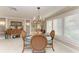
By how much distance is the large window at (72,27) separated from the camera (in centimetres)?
646

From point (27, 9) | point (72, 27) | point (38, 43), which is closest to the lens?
point (38, 43)

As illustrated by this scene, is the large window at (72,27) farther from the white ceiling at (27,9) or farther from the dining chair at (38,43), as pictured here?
the dining chair at (38,43)

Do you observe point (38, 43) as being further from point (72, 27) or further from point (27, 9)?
point (27, 9)

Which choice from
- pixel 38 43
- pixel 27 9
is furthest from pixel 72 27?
pixel 27 9

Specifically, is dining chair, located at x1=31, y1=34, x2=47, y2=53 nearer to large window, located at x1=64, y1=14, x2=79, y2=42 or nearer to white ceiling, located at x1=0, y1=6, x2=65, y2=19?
large window, located at x1=64, y1=14, x2=79, y2=42

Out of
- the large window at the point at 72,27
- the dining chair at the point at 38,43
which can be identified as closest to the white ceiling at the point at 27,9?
the large window at the point at 72,27

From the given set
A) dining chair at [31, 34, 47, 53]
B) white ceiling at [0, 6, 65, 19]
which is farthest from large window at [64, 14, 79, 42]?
dining chair at [31, 34, 47, 53]

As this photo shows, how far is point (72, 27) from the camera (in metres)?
7.12
